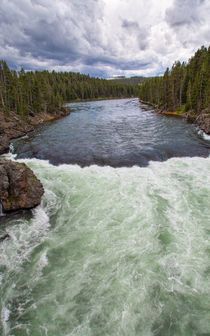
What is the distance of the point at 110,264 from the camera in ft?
27.5

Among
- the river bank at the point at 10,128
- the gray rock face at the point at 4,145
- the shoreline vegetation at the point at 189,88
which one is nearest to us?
the gray rock face at the point at 4,145

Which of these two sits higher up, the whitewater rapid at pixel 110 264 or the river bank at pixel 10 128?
the river bank at pixel 10 128

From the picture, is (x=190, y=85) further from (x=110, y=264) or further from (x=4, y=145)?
(x=110, y=264)

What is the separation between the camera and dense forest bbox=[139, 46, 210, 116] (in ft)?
157

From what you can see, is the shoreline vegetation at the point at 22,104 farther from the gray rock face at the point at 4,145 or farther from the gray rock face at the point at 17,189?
the gray rock face at the point at 17,189

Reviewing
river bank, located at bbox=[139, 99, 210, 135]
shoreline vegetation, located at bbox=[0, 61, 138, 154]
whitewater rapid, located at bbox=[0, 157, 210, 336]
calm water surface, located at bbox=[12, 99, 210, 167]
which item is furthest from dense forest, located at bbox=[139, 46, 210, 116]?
shoreline vegetation, located at bbox=[0, 61, 138, 154]

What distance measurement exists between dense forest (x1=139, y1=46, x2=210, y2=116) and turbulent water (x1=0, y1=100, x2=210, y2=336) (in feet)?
142

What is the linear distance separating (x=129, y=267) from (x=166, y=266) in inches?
68.9

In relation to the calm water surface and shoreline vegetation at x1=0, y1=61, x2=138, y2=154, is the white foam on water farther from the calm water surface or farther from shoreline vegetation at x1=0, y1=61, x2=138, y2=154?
shoreline vegetation at x1=0, y1=61, x2=138, y2=154

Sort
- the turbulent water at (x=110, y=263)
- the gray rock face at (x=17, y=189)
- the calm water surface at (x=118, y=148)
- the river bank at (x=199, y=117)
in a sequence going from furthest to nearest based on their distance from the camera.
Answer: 1. the river bank at (x=199, y=117)
2. the calm water surface at (x=118, y=148)
3. the gray rock face at (x=17, y=189)
4. the turbulent water at (x=110, y=263)

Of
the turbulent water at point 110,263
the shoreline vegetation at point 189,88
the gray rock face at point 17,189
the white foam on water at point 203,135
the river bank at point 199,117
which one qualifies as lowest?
the turbulent water at point 110,263

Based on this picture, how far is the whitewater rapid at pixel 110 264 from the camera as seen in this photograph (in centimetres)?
627

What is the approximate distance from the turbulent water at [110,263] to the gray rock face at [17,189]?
2.51 feet

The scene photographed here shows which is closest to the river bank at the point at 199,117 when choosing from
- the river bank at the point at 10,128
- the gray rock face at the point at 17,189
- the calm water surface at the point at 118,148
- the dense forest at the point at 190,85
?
the dense forest at the point at 190,85
